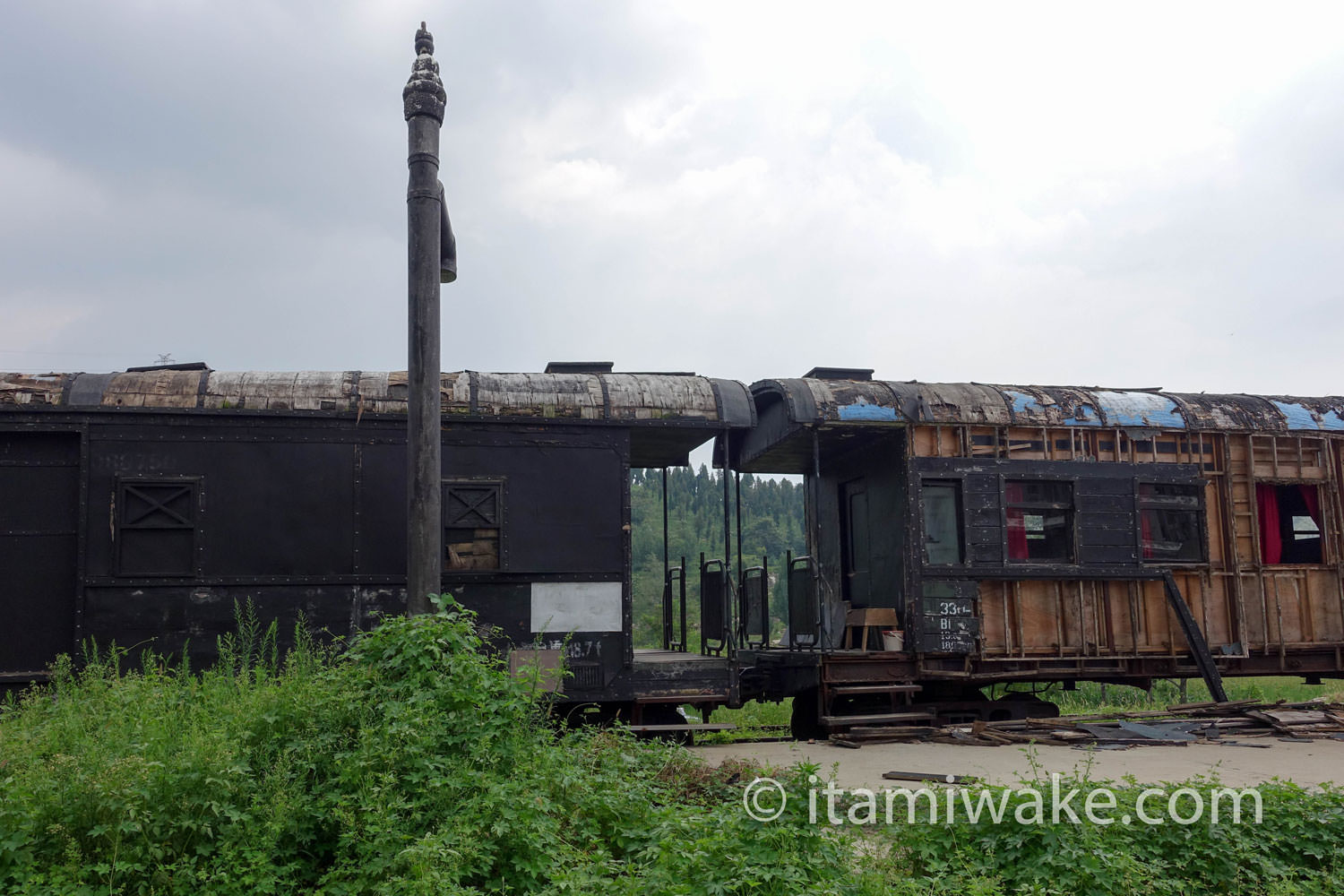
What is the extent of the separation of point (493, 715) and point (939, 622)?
622 cm

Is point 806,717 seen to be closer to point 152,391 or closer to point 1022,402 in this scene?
point 1022,402

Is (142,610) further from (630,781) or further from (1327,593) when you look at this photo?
(1327,593)

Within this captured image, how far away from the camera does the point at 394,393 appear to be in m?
9.16

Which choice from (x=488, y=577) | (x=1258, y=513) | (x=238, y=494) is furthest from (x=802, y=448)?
(x=238, y=494)

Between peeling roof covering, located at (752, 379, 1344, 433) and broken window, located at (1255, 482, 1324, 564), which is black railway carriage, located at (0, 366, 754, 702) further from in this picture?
broken window, located at (1255, 482, 1324, 564)

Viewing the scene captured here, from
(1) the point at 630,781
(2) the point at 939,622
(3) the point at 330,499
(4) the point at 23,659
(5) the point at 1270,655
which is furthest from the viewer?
(5) the point at 1270,655

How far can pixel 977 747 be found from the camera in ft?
29.7

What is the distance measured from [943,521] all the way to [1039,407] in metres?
1.79

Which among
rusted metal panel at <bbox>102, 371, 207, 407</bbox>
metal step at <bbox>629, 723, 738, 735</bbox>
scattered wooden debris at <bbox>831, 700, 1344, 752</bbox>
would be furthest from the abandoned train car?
rusted metal panel at <bbox>102, 371, 207, 407</bbox>

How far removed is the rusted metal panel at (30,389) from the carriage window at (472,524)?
345 centimetres

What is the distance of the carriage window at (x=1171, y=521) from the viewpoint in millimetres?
11094

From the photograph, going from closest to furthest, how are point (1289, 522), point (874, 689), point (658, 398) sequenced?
point (658, 398) < point (874, 689) < point (1289, 522)

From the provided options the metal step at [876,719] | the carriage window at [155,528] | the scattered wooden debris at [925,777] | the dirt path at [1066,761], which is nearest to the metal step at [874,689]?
the metal step at [876,719]

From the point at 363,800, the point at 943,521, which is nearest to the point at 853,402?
the point at 943,521
